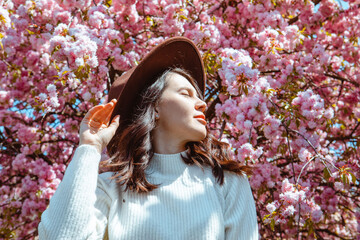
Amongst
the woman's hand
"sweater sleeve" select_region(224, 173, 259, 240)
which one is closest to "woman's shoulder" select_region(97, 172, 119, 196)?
the woman's hand

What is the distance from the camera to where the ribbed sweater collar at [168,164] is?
170 cm

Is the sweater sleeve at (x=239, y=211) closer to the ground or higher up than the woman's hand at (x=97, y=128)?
closer to the ground

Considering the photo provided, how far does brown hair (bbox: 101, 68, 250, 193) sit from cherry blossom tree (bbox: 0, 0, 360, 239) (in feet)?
1.82

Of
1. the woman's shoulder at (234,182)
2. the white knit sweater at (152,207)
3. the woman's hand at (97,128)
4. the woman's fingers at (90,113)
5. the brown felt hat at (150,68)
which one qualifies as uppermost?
the brown felt hat at (150,68)

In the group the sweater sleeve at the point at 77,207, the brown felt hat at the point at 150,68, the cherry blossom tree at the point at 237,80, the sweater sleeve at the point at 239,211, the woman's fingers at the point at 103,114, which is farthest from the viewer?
the cherry blossom tree at the point at 237,80

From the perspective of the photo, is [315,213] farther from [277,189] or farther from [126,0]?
[126,0]

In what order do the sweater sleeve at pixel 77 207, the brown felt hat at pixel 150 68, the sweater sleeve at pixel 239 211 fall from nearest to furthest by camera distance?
the sweater sleeve at pixel 77 207 → the sweater sleeve at pixel 239 211 → the brown felt hat at pixel 150 68

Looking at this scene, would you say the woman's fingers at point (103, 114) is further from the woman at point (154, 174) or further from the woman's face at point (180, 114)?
the woman's face at point (180, 114)

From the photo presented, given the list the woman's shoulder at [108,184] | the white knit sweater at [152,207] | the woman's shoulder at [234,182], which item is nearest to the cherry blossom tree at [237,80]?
the woman's shoulder at [234,182]

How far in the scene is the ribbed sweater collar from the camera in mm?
1696

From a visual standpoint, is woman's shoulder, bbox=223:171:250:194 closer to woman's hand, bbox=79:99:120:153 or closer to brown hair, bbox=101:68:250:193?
brown hair, bbox=101:68:250:193

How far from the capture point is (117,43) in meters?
2.98

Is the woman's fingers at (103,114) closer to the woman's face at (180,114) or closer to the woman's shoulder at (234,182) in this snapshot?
the woman's face at (180,114)

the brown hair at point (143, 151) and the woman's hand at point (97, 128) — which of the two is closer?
the woman's hand at point (97, 128)
